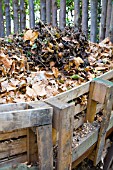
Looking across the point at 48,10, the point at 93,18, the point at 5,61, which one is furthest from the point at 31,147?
the point at 48,10

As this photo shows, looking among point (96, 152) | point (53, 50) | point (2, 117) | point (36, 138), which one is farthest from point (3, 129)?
point (53, 50)

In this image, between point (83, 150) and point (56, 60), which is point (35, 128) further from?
point (56, 60)

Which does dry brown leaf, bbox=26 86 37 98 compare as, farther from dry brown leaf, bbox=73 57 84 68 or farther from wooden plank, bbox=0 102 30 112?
dry brown leaf, bbox=73 57 84 68

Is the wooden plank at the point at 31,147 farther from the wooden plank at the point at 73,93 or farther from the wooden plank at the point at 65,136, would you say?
the wooden plank at the point at 73,93

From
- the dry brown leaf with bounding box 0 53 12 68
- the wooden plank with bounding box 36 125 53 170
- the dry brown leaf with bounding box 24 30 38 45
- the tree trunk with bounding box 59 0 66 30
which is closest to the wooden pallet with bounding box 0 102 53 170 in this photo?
the wooden plank with bounding box 36 125 53 170

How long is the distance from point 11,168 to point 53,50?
4.55 ft

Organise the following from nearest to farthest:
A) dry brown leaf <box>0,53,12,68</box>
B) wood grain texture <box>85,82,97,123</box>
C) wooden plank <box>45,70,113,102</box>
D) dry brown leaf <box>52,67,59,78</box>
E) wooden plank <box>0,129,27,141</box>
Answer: wooden plank <box>0,129,27,141</box>, wooden plank <box>45,70,113,102</box>, wood grain texture <box>85,82,97,123</box>, dry brown leaf <box>0,53,12,68</box>, dry brown leaf <box>52,67,59,78</box>

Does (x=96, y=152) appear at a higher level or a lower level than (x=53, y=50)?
lower

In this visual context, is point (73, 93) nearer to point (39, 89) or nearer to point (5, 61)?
point (39, 89)

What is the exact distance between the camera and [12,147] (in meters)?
1.59

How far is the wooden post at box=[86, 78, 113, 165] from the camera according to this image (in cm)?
199

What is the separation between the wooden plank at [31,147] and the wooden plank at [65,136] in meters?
0.17

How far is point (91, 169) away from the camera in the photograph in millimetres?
2744

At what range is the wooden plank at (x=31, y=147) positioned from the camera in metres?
1.61
